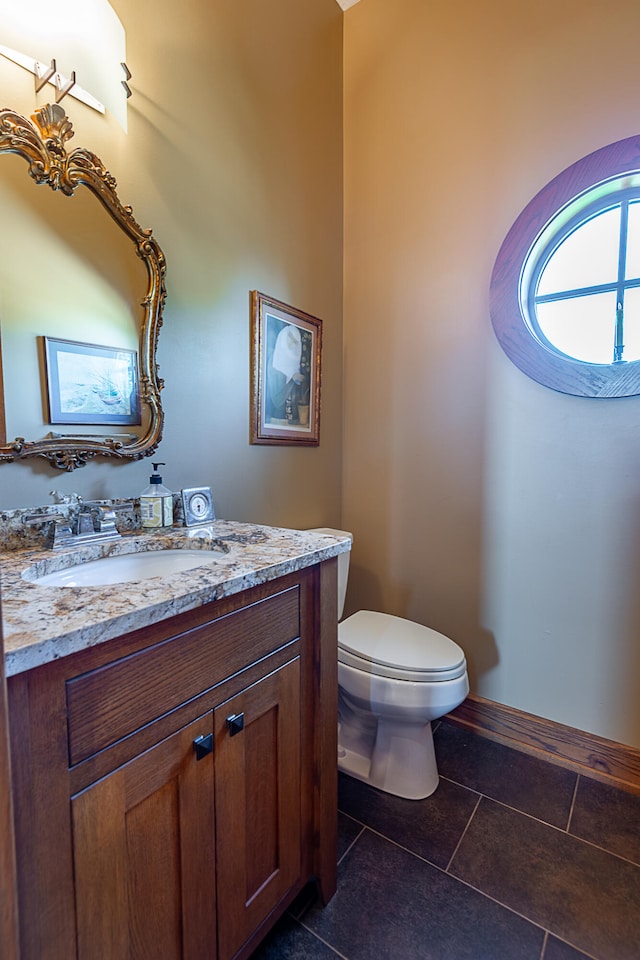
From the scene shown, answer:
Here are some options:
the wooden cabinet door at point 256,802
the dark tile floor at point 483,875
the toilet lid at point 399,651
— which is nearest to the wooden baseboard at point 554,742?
the dark tile floor at point 483,875

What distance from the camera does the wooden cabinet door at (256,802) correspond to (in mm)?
786

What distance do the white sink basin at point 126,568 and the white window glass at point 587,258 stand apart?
1596 millimetres

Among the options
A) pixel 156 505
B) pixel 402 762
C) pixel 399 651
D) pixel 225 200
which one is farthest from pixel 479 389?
pixel 402 762

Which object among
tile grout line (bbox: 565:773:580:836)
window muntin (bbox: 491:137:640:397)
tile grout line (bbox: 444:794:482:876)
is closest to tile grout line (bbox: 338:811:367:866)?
tile grout line (bbox: 444:794:482:876)

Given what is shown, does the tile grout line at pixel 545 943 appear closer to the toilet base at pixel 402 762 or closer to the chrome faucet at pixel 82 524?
the toilet base at pixel 402 762

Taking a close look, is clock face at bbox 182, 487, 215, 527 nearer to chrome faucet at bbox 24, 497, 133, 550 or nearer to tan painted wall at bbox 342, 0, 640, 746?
chrome faucet at bbox 24, 497, 133, 550

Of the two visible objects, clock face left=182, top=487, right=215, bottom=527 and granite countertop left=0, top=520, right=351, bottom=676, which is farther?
clock face left=182, top=487, right=215, bottom=527

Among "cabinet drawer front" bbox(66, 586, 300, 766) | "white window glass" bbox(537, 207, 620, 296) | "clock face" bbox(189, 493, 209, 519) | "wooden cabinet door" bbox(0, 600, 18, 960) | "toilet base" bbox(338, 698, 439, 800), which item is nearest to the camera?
"wooden cabinet door" bbox(0, 600, 18, 960)

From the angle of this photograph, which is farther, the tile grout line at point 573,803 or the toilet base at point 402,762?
the toilet base at point 402,762

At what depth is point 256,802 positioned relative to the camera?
859mm

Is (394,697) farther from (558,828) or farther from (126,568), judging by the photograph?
(126,568)

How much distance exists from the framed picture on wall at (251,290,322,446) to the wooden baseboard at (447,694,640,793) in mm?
1324

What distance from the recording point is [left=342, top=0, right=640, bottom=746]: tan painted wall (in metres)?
1.46

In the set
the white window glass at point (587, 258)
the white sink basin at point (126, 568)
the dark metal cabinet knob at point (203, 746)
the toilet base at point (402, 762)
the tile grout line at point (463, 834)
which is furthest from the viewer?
the white window glass at point (587, 258)
